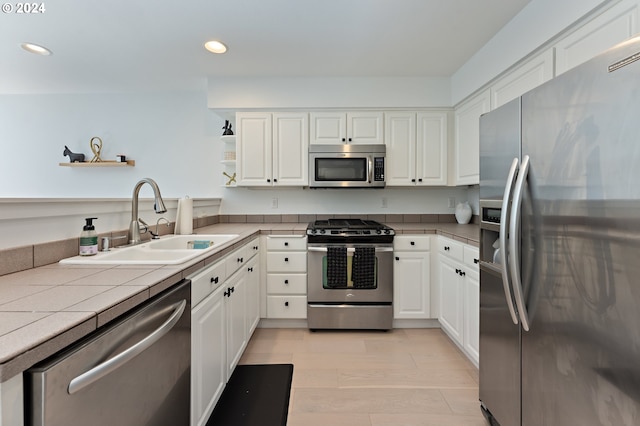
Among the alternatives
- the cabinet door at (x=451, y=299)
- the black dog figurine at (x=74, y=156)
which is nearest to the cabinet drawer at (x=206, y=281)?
the cabinet door at (x=451, y=299)

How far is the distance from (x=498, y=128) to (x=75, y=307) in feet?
5.59

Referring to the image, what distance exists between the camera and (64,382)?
24.0 inches

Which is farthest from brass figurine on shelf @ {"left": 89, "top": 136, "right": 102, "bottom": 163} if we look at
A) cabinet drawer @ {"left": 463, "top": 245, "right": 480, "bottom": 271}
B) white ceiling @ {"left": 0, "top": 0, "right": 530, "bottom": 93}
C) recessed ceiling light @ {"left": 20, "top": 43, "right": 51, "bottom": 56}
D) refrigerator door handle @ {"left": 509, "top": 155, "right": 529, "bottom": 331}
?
refrigerator door handle @ {"left": 509, "top": 155, "right": 529, "bottom": 331}

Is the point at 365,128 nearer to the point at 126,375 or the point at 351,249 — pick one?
the point at 351,249

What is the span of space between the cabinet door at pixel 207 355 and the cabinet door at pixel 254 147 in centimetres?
159

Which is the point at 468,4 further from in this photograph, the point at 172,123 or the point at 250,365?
the point at 172,123

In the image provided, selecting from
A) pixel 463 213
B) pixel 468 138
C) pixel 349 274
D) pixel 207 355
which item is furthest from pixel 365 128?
pixel 207 355

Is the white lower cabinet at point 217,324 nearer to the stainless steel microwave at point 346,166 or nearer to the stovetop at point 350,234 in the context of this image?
the stovetop at point 350,234

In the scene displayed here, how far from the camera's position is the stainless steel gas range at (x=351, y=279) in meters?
2.55

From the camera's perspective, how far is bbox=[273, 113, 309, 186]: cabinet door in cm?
294

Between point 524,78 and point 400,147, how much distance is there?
120 centimetres

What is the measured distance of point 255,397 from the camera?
5.74ft

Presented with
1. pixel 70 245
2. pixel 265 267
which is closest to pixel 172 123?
pixel 265 267

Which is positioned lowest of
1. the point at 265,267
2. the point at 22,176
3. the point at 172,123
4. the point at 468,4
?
the point at 265,267
